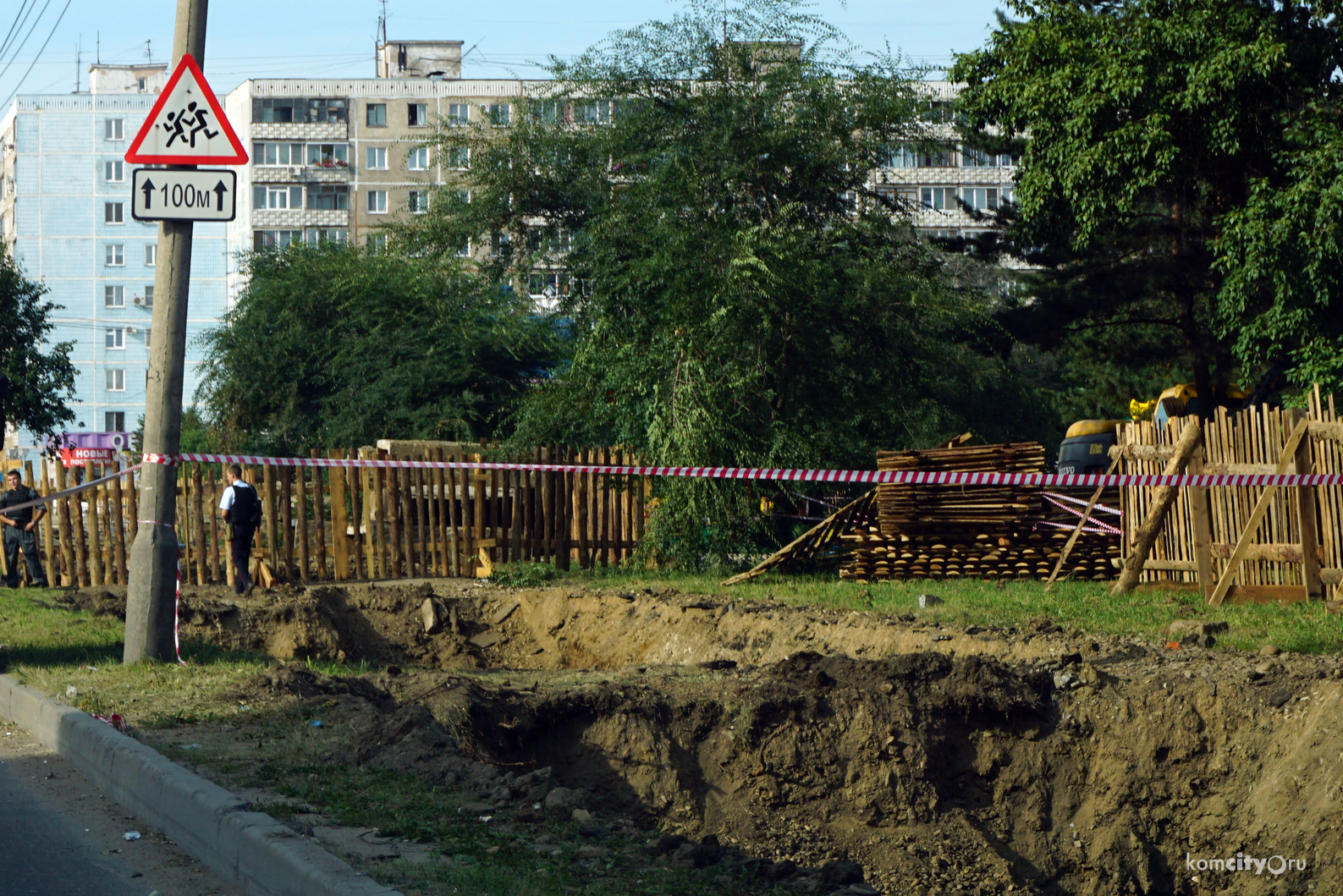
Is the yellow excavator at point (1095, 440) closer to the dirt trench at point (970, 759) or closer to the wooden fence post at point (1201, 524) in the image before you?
the wooden fence post at point (1201, 524)

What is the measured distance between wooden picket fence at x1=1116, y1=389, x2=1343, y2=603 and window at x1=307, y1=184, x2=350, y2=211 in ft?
202

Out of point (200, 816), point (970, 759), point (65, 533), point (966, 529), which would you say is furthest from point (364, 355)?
point (200, 816)

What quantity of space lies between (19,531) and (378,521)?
4.43 metres

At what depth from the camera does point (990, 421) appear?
30000mm

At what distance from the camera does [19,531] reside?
1538 cm

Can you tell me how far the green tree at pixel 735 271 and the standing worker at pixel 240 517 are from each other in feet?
13.7

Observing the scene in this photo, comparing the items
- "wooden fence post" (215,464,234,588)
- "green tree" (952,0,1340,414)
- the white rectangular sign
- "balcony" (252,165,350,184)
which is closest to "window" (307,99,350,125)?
"balcony" (252,165,350,184)

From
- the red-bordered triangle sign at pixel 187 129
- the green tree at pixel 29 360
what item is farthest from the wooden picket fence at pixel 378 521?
the green tree at pixel 29 360

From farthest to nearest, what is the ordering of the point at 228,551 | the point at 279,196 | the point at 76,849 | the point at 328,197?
the point at 328,197, the point at 279,196, the point at 228,551, the point at 76,849

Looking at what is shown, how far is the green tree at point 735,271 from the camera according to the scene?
50.5 ft

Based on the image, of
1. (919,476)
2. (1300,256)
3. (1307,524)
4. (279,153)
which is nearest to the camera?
(1307,524)

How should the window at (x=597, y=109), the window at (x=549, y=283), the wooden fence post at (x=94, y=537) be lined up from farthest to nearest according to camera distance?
the window at (x=549, y=283)
the window at (x=597, y=109)
the wooden fence post at (x=94, y=537)

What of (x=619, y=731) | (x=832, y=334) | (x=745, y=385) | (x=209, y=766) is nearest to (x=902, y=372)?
(x=832, y=334)

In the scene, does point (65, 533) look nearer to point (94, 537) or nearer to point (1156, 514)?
point (94, 537)
